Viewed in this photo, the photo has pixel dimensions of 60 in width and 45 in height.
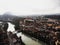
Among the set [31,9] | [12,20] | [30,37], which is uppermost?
[31,9]

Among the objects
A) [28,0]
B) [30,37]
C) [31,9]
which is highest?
[28,0]

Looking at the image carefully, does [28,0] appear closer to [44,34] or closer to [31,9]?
[31,9]

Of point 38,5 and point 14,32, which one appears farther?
point 38,5

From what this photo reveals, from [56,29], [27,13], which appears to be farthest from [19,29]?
[56,29]

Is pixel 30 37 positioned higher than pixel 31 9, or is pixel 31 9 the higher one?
pixel 31 9

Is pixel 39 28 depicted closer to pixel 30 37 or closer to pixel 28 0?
pixel 30 37

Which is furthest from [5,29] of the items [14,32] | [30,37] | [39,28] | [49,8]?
[49,8]

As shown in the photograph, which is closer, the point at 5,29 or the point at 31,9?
the point at 5,29

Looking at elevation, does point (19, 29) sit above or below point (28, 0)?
below
